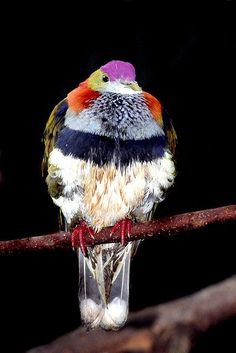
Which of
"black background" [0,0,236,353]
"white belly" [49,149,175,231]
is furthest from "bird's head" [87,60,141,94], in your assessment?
"black background" [0,0,236,353]

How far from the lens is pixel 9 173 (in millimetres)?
3453

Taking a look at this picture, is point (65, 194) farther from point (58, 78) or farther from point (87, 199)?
point (58, 78)

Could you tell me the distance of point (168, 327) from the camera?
1418mm

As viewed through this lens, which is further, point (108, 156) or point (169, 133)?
point (169, 133)

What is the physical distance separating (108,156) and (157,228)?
466 mm

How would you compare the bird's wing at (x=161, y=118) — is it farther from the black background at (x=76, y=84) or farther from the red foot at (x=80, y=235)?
the black background at (x=76, y=84)

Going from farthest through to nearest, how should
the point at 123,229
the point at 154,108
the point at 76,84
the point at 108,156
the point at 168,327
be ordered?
the point at 76,84, the point at 154,108, the point at 108,156, the point at 123,229, the point at 168,327

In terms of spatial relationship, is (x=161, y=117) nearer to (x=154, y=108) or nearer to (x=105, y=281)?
(x=154, y=108)

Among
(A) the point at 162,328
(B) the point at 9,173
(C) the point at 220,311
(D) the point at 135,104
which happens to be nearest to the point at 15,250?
(A) the point at 162,328

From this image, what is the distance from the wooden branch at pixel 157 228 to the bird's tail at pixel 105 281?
70 centimetres

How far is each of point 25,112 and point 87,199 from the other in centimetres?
159

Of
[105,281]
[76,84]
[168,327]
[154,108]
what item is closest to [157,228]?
[168,327]

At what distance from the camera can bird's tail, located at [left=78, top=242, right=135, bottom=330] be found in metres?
2.21

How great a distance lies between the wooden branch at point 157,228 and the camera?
4.40 ft
